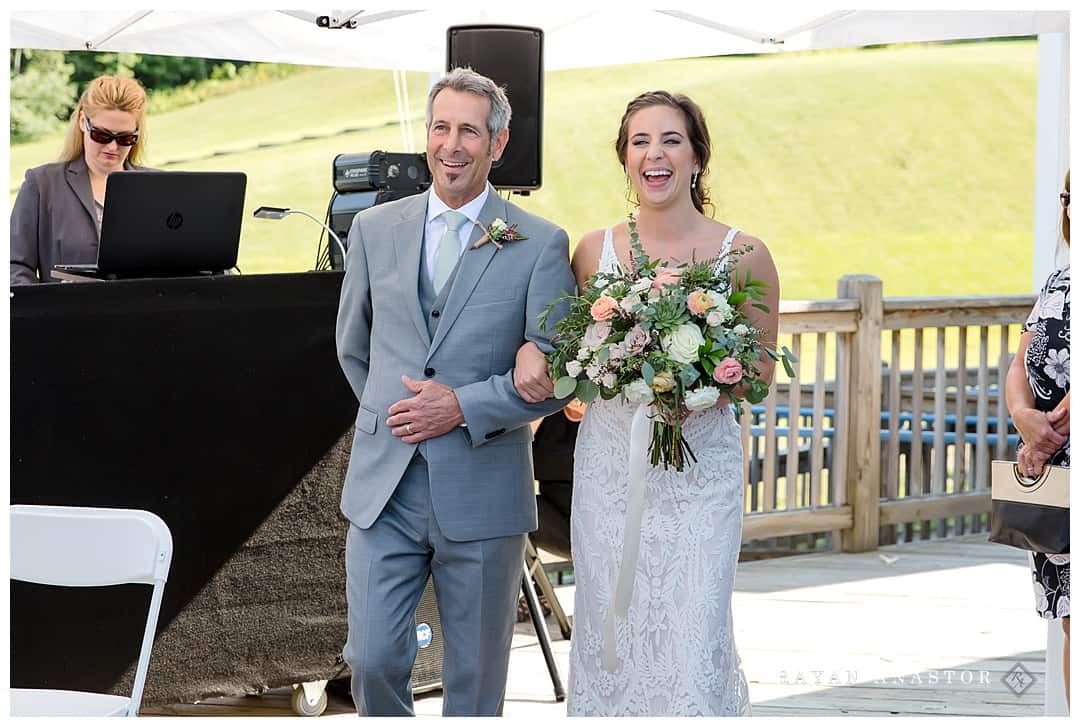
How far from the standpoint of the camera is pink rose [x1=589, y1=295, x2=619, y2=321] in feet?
10.2

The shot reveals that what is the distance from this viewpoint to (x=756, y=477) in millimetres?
7812

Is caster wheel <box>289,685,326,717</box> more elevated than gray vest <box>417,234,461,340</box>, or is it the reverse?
gray vest <box>417,234,461,340</box>

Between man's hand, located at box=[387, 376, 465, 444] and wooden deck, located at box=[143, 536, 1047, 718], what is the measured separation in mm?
1793

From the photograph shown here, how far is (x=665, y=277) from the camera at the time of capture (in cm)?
318

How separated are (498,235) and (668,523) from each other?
0.85 metres

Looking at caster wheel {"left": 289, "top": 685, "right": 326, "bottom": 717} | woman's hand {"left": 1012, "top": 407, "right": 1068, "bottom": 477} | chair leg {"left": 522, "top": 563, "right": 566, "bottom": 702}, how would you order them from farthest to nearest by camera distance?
chair leg {"left": 522, "top": 563, "right": 566, "bottom": 702} → caster wheel {"left": 289, "top": 685, "right": 326, "bottom": 717} → woman's hand {"left": 1012, "top": 407, "right": 1068, "bottom": 477}

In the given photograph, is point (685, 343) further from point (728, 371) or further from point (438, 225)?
point (438, 225)

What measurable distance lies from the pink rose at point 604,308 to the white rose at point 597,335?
0.02m

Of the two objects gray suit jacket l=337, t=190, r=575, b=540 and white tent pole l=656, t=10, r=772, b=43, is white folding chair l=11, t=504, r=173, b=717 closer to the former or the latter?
gray suit jacket l=337, t=190, r=575, b=540

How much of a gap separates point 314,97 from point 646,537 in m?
25.2

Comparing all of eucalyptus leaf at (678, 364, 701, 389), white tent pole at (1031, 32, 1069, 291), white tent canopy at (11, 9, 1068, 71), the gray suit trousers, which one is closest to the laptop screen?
the gray suit trousers

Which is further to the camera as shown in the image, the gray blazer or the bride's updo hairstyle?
the gray blazer

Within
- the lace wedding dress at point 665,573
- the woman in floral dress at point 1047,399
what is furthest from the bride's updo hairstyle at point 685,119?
the woman in floral dress at point 1047,399

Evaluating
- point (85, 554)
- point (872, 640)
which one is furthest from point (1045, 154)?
point (85, 554)
